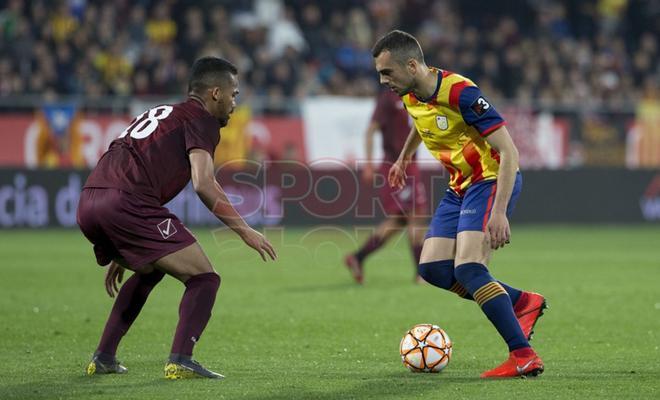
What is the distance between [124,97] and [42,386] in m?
14.0

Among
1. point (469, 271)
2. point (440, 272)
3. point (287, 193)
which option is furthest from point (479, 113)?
point (287, 193)

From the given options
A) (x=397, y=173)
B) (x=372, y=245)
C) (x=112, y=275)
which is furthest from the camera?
(x=372, y=245)

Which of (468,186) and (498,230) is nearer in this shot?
(498,230)

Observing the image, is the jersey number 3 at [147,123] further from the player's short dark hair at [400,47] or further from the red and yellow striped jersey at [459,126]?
the red and yellow striped jersey at [459,126]

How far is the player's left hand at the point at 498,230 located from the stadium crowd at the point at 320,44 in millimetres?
14558

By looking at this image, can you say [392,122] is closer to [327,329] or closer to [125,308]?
[327,329]

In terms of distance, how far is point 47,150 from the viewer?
1928 centimetres

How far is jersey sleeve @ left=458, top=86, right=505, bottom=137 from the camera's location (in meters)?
6.42

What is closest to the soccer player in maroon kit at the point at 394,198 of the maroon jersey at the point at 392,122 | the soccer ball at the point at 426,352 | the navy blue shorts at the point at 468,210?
the maroon jersey at the point at 392,122

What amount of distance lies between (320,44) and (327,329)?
14.8 meters

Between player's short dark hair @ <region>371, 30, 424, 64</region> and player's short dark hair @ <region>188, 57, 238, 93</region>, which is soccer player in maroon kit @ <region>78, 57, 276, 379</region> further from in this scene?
player's short dark hair @ <region>371, 30, 424, 64</region>

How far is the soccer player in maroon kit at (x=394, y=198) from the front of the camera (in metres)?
12.2

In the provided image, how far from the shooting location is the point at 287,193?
19469mm

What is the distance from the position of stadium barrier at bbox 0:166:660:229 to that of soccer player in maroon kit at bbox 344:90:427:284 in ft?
18.8
